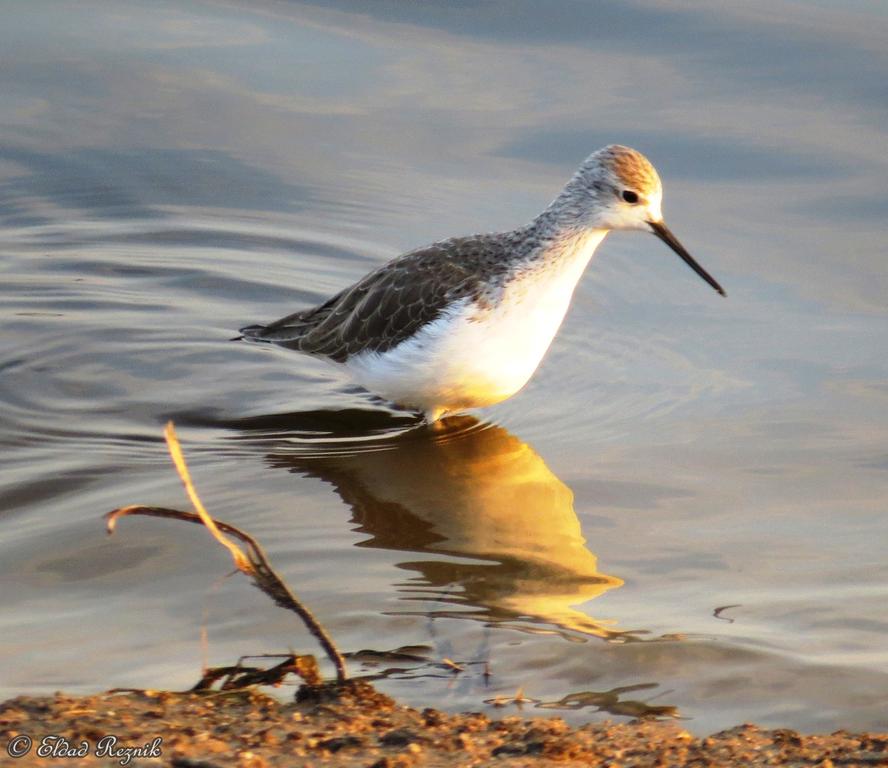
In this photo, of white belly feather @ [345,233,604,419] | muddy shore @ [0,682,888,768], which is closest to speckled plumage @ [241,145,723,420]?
white belly feather @ [345,233,604,419]

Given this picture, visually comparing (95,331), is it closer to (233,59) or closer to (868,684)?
(233,59)

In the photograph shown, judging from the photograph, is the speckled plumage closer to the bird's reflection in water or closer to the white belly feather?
the white belly feather

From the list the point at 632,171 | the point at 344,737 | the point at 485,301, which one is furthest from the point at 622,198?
the point at 344,737

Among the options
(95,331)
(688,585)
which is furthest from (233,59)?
(688,585)

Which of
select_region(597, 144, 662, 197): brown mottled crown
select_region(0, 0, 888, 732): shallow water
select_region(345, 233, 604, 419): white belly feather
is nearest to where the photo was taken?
select_region(0, 0, 888, 732): shallow water

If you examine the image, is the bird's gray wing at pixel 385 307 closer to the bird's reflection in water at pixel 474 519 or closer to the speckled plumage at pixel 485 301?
the speckled plumage at pixel 485 301

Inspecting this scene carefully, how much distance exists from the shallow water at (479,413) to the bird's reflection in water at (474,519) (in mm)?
24

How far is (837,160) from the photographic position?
10.0m

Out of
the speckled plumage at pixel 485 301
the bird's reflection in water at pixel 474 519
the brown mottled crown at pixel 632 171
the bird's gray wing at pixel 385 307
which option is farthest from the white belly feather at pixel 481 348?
the brown mottled crown at pixel 632 171

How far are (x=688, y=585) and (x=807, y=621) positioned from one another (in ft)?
1.73

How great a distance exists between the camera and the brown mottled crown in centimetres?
723

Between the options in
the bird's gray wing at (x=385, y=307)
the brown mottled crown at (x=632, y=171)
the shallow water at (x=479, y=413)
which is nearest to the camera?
the shallow water at (x=479, y=413)

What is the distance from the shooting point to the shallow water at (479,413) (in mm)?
4910

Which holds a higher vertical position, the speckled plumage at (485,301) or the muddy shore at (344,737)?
the speckled plumage at (485,301)
